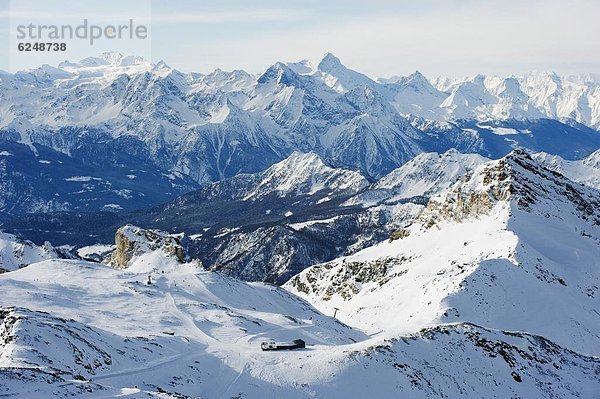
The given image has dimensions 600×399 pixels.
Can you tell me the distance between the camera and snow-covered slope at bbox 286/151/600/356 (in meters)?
109

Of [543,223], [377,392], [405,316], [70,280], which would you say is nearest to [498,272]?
[405,316]

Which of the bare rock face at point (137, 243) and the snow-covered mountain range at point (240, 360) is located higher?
the snow-covered mountain range at point (240, 360)

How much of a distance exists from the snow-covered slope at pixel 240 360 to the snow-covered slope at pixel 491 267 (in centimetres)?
1415

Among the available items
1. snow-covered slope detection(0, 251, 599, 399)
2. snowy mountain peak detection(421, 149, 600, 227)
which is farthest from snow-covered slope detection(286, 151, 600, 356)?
snow-covered slope detection(0, 251, 599, 399)

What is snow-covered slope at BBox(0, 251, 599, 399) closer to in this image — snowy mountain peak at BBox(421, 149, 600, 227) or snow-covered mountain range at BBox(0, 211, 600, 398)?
snow-covered mountain range at BBox(0, 211, 600, 398)

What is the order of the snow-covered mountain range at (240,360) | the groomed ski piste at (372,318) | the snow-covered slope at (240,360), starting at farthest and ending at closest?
1. the groomed ski piste at (372,318)
2. the snow-covered mountain range at (240,360)
3. the snow-covered slope at (240,360)

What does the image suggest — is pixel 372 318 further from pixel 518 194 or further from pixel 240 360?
pixel 240 360

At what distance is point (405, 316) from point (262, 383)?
66694 mm

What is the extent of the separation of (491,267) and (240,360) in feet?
224

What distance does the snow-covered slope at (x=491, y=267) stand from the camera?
4279 inches

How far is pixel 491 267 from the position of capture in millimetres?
120500

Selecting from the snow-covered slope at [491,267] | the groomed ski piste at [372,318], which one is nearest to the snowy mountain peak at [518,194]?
the snow-covered slope at [491,267]

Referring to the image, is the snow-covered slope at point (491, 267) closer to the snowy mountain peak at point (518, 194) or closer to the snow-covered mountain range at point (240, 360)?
the snowy mountain peak at point (518, 194)

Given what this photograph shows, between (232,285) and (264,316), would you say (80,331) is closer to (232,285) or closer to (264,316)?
(264,316)
